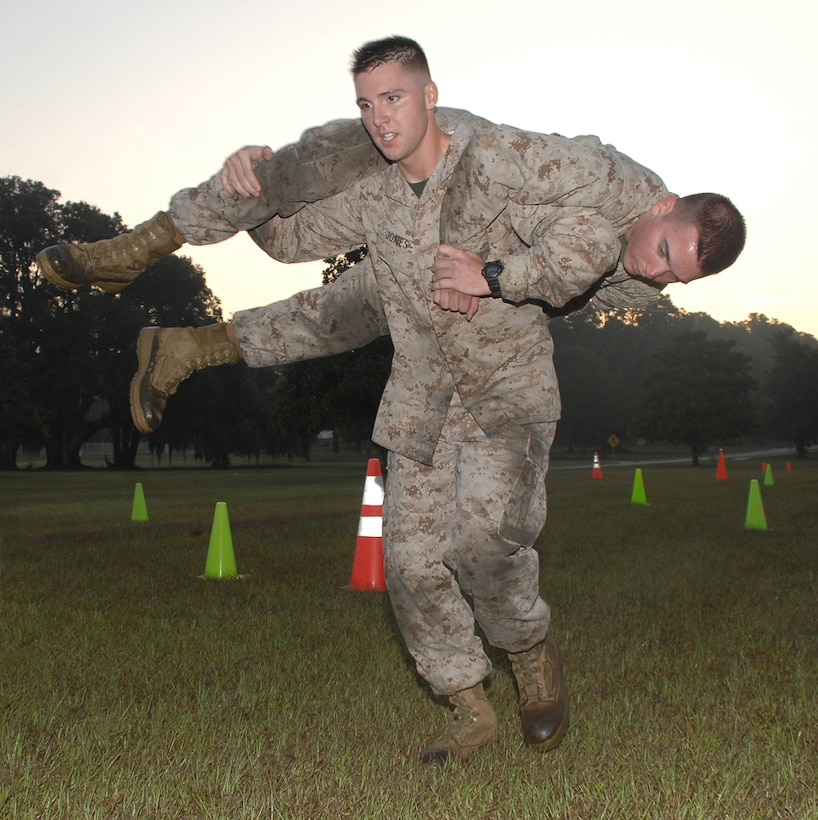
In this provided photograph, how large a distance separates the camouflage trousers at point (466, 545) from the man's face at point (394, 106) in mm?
1115

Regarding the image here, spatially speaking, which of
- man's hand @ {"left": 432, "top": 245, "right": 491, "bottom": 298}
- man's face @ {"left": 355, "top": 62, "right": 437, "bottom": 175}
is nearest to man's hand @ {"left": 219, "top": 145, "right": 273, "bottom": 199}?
man's face @ {"left": 355, "top": 62, "right": 437, "bottom": 175}

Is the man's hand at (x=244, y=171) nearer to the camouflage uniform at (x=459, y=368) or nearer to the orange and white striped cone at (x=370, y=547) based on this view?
the camouflage uniform at (x=459, y=368)

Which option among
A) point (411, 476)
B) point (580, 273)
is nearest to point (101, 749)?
point (411, 476)

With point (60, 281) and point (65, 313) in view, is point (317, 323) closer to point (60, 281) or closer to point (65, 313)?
point (60, 281)

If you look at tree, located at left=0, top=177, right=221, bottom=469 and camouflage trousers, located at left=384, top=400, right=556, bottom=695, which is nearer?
camouflage trousers, located at left=384, top=400, right=556, bottom=695

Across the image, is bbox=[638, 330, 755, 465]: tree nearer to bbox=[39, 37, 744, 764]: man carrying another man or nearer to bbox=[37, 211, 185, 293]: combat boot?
bbox=[39, 37, 744, 764]: man carrying another man

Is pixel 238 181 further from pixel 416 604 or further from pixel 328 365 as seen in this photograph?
pixel 328 365

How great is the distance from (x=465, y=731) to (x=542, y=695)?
0.39 m

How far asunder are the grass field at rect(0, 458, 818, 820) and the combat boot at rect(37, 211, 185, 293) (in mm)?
1818

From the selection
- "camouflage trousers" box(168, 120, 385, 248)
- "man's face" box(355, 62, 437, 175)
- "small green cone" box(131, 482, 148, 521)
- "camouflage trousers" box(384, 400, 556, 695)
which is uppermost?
"man's face" box(355, 62, 437, 175)

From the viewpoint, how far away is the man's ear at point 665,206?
12.6 feet

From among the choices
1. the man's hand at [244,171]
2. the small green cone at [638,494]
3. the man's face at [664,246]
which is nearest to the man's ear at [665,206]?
the man's face at [664,246]

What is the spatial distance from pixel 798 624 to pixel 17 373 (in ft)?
140

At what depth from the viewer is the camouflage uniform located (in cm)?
378
